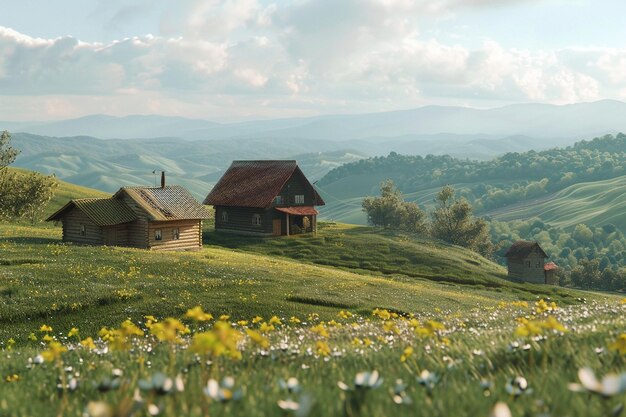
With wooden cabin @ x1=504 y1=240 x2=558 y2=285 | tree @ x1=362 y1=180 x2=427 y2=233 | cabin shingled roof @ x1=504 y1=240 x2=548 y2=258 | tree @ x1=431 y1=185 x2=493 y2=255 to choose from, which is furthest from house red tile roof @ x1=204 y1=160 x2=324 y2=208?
tree @ x1=431 y1=185 x2=493 y2=255

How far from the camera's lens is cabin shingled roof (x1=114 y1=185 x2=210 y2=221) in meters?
57.1

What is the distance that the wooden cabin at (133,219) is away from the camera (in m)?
55.5

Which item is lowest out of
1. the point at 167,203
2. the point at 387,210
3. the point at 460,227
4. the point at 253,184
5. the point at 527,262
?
the point at 527,262

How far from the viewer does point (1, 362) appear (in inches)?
391

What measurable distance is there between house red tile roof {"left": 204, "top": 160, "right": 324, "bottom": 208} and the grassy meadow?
7.38 m

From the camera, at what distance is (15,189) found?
2352 inches

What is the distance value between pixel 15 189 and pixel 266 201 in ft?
103

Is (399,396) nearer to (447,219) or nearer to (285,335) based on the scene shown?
(285,335)

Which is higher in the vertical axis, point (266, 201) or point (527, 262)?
point (266, 201)

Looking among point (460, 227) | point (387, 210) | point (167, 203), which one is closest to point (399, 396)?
point (167, 203)

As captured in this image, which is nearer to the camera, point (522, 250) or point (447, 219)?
point (522, 250)

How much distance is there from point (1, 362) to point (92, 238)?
159 ft

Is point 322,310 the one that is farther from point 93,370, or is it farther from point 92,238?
point 92,238

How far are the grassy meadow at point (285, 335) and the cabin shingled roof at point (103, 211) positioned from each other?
4115mm
